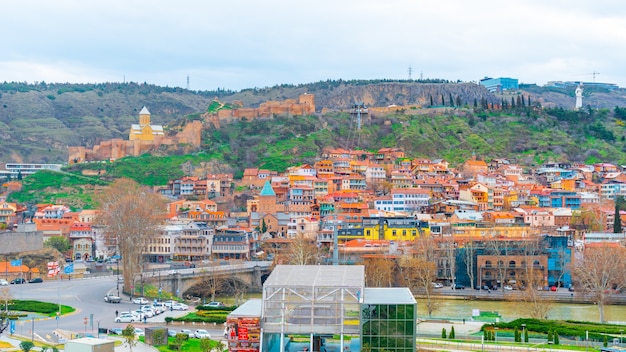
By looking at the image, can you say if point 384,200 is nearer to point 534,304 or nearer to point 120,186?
point 120,186

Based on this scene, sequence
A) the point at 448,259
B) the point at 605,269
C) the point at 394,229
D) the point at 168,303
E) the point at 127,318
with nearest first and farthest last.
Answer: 1. the point at 127,318
2. the point at 168,303
3. the point at 605,269
4. the point at 448,259
5. the point at 394,229

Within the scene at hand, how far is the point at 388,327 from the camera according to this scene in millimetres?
26375

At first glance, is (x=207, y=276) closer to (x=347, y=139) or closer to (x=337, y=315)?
(x=337, y=315)

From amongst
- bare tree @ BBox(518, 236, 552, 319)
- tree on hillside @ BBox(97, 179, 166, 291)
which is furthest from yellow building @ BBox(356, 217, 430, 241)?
tree on hillside @ BBox(97, 179, 166, 291)

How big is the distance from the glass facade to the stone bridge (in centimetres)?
2542

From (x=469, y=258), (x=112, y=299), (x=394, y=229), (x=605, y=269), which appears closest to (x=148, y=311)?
(x=112, y=299)

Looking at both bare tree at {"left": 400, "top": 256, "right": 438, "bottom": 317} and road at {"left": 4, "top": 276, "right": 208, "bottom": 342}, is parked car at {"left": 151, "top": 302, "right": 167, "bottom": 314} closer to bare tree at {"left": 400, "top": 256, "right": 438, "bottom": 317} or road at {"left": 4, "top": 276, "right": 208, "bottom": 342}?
road at {"left": 4, "top": 276, "right": 208, "bottom": 342}

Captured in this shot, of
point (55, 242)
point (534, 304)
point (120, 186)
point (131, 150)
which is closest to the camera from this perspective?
point (534, 304)

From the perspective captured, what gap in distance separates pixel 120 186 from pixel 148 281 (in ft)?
31.8

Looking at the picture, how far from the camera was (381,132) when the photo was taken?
342 feet

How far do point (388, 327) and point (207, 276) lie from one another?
27750mm


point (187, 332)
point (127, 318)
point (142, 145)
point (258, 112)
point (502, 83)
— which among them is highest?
point (502, 83)

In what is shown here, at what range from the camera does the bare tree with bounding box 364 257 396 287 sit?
48125 mm

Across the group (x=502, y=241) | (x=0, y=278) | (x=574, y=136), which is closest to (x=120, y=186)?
(x=0, y=278)
